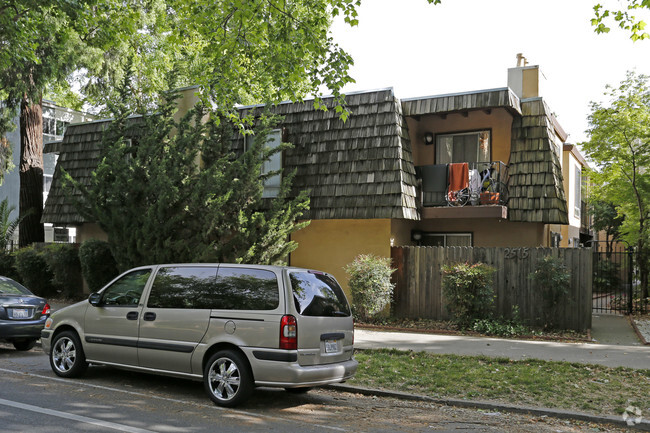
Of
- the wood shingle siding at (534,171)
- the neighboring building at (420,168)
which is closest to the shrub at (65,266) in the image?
the neighboring building at (420,168)

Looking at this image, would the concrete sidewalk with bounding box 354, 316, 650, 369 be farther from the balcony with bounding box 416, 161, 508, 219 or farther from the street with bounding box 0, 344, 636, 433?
the balcony with bounding box 416, 161, 508, 219

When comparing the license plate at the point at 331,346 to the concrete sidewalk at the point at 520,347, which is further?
the concrete sidewalk at the point at 520,347

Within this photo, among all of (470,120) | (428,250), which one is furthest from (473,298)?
(470,120)

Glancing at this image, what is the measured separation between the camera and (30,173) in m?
22.0

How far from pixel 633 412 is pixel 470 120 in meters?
11.1

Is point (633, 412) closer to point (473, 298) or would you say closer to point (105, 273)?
point (473, 298)

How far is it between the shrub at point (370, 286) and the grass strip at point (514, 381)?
3.77 m

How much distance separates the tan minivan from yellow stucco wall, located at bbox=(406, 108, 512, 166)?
1003 cm

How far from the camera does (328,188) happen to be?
1570 centimetres

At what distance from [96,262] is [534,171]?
1202cm

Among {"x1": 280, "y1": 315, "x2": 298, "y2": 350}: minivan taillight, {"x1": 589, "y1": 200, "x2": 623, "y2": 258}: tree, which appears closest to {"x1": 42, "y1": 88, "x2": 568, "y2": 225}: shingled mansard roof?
{"x1": 280, "y1": 315, "x2": 298, "y2": 350}: minivan taillight

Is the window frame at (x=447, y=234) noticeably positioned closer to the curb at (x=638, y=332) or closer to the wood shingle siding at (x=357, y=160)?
the wood shingle siding at (x=357, y=160)

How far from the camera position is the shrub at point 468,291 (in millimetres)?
13031

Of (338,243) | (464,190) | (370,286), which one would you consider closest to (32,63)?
(338,243)
